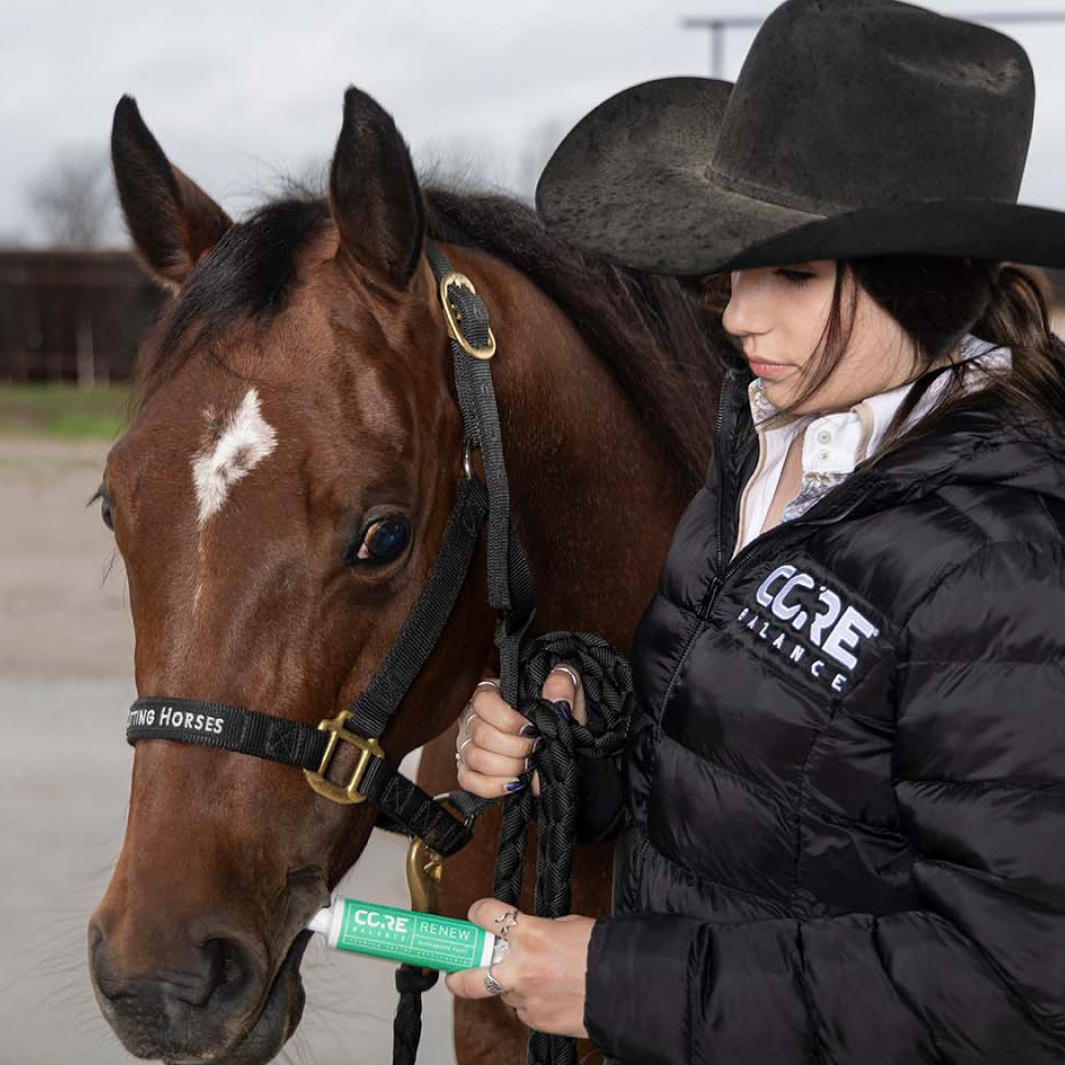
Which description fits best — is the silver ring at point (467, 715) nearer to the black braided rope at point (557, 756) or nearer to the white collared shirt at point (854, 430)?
the black braided rope at point (557, 756)

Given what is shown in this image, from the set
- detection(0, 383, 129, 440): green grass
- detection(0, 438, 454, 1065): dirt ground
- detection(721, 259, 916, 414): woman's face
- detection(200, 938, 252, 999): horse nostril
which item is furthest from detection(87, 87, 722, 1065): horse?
detection(0, 383, 129, 440): green grass

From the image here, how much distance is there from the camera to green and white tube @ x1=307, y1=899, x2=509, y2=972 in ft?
4.50

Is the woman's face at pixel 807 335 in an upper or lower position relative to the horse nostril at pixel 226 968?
upper

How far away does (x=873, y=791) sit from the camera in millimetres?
1221

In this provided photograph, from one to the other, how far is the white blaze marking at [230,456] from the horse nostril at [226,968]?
0.51 m

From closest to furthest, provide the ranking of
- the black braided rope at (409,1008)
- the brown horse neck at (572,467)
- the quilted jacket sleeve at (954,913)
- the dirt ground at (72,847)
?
the quilted jacket sleeve at (954,913), the black braided rope at (409,1008), the brown horse neck at (572,467), the dirt ground at (72,847)

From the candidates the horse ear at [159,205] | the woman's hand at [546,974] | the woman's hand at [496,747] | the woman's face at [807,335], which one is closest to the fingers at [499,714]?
the woman's hand at [496,747]

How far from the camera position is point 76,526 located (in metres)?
9.84

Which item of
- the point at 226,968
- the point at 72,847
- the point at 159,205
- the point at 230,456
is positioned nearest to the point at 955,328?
the point at 230,456

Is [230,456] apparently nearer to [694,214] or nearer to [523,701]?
[523,701]

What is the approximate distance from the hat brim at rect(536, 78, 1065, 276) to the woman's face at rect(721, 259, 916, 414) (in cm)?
5

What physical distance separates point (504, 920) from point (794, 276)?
2.54 ft

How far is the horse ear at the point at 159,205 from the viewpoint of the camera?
1968 mm

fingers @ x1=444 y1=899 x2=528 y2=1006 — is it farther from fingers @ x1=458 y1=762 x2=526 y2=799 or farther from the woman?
fingers @ x1=458 y1=762 x2=526 y2=799
